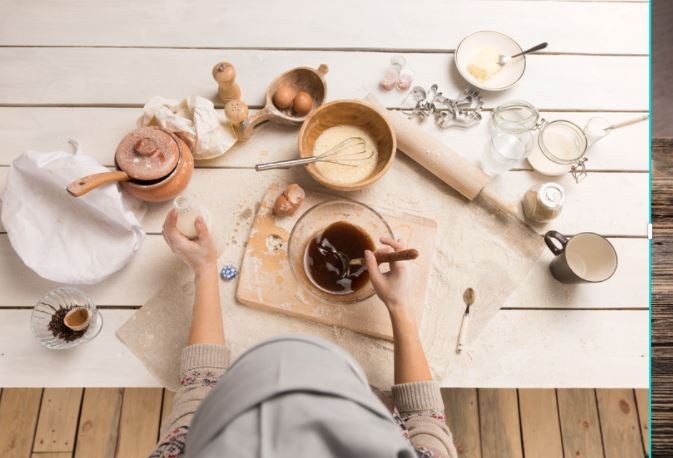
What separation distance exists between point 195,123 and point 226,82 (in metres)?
0.12

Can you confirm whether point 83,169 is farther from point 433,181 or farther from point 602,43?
point 602,43

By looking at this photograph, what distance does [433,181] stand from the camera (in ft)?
3.56

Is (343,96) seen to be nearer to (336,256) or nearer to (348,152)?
Answer: (348,152)

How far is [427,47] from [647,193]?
620 millimetres

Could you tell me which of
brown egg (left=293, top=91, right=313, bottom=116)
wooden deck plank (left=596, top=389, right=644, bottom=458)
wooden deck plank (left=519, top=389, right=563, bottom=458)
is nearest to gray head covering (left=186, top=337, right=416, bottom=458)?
brown egg (left=293, top=91, right=313, bottom=116)

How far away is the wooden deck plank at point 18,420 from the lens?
1.51 meters

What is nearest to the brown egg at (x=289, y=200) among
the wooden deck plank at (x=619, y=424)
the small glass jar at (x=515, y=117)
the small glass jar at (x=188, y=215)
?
the small glass jar at (x=188, y=215)

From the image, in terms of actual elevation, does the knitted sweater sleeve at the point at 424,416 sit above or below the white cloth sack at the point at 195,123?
below

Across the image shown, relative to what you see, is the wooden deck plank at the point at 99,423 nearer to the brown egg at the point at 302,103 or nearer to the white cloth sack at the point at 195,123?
the white cloth sack at the point at 195,123

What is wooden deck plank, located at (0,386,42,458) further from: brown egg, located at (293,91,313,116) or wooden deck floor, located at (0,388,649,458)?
brown egg, located at (293,91,313,116)

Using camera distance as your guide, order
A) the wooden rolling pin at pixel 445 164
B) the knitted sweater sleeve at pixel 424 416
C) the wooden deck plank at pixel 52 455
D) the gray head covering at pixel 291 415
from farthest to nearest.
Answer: the wooden deck plank at pixel 52 455
the wooden rolling pin at pixel 445 164
the knitted sweater sleeve at pixel 424 416
the gray head covering at pixel 291 415

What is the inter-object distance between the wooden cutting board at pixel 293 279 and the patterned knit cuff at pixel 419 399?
0.40ft

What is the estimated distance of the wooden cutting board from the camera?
38.8 inches

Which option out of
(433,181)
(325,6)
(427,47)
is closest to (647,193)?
(433,181)
